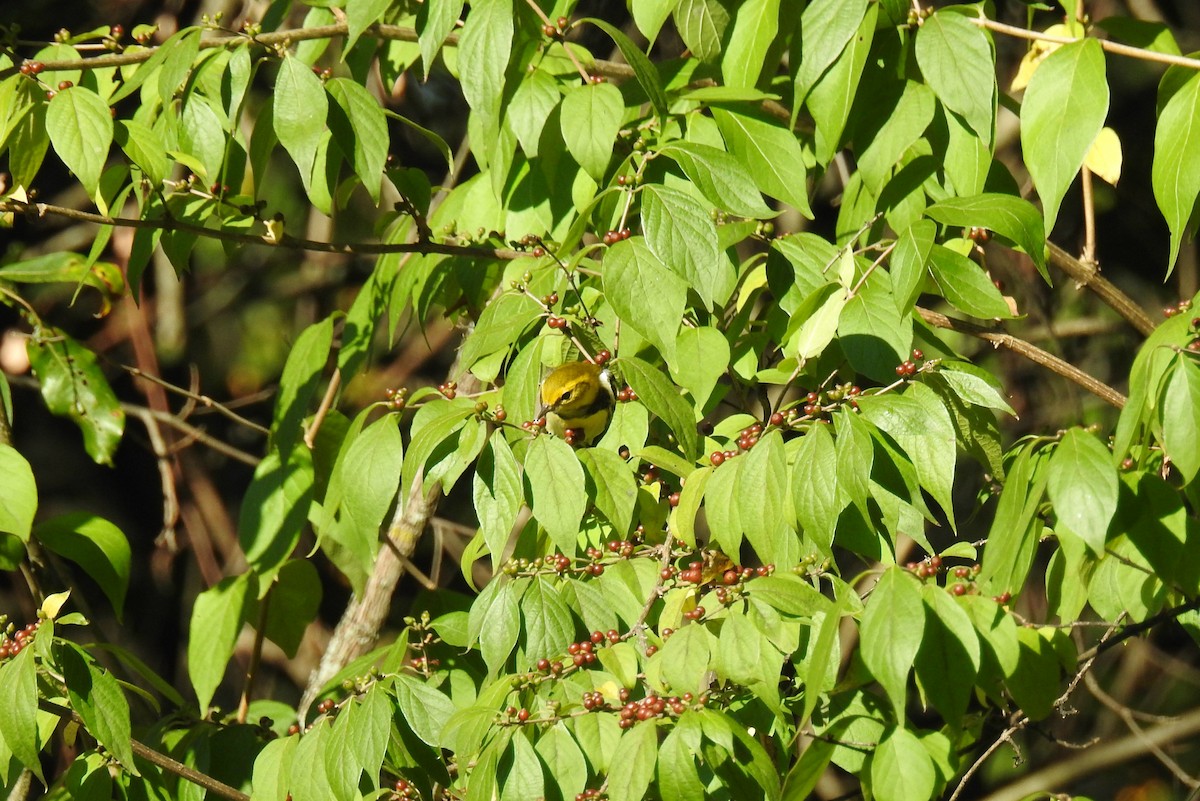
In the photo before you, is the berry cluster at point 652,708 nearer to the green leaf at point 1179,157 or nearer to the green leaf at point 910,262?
the green leaf at point 910,262

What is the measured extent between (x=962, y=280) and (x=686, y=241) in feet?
0.94

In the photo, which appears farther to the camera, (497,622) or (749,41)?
(749,41)

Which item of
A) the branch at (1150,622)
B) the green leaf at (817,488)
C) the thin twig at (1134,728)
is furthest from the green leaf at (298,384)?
the thin twig at (1134,728)

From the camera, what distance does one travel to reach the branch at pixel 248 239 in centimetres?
125

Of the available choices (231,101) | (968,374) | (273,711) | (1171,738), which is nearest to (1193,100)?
(968,374)

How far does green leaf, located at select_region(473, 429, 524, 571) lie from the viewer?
101 centimetres

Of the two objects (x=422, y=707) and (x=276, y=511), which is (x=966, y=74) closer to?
(x=422, y=707)

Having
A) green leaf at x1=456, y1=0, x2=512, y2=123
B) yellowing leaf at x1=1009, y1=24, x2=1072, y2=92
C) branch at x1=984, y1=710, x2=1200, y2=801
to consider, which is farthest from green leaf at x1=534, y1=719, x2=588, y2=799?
branch at x1=984, y1=710, x2=1200, y2=801

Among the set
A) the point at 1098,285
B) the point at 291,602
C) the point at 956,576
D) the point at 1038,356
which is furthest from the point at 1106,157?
the point at 291,602

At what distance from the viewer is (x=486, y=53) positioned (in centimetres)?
113

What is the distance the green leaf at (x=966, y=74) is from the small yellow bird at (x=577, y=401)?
0.42 metres

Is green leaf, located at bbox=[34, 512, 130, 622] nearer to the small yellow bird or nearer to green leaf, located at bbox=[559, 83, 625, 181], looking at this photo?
the small yellow bird

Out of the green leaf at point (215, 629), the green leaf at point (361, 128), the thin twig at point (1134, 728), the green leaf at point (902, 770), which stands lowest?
the thin twig at point (1134, 728)

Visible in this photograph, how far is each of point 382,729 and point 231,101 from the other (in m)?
0.64
